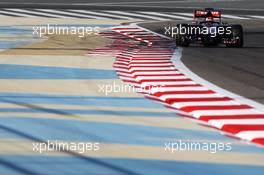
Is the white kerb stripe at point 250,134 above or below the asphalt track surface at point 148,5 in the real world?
above

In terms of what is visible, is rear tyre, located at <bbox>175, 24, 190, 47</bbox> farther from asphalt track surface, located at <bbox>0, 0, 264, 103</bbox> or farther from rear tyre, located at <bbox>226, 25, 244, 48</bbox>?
rear tyre, located at <bbox>226, 25, 244, 48</bbox>

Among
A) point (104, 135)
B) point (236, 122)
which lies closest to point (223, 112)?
point (236, 122)

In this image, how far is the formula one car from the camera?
2361cm

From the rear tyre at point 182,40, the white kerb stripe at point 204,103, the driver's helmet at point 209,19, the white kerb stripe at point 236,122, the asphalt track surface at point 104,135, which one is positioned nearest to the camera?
the asphalt track surface at point 104,135

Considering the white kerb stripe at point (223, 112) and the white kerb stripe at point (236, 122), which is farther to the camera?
the white kerb stripe at point (223, 112)

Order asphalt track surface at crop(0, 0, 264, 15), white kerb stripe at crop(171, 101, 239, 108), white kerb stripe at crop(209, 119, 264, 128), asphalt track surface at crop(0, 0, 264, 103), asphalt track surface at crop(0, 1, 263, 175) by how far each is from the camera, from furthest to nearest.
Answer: asphalt track surface at crop(0, 0, 264, 15) < asphalt track surface at crop(0, 0, 264, 103) < white kerb stripe at crop(171, 101, 239, 108) < white kerb stripe at crop(209, 119, 264, 128) < asphalt track surface at crop(0, 1, 263, 175)

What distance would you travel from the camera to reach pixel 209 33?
77.9 feet

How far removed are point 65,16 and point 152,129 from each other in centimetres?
3238

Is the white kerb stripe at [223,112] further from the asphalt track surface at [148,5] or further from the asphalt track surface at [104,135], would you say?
the asphalt track surface at [148,5]

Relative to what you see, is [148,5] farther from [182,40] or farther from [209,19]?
[182,40]

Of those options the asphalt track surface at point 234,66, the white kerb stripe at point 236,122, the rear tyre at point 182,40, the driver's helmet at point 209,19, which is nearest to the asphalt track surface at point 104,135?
the asphalt track surface at point 234,66

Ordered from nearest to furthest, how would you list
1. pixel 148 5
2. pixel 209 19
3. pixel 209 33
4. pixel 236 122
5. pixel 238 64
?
pixel 236 122
pixel 238 64
pixel 209 33
pixel 209 19
pixel 148 5

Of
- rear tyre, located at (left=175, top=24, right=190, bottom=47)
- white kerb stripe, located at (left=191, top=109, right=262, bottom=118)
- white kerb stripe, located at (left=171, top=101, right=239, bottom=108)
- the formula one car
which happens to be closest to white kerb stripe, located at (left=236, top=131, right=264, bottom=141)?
white kerb stripe, located at (left=191, top=109, right=262, bottom=118)

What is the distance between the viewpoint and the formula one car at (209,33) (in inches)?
930
